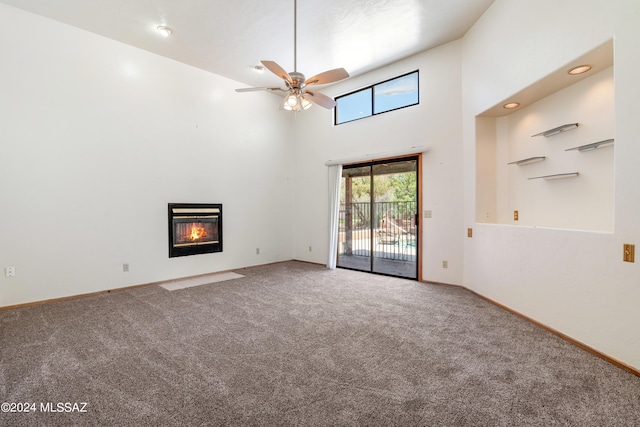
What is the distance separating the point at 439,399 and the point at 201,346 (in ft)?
6.58

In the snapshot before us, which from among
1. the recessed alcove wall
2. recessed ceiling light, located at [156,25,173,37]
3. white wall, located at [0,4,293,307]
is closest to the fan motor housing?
recessed ceiling light, located at [156,25,173,37]

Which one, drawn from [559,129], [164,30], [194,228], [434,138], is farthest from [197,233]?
[559,129]

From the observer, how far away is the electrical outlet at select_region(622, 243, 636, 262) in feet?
7.11

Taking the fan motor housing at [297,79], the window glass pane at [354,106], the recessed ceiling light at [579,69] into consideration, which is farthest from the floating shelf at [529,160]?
the fan motor housing at [297,79]

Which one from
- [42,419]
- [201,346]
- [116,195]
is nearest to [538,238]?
[201,346]

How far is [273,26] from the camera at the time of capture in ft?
→ 13.3

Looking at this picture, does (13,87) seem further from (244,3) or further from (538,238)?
(538,238)

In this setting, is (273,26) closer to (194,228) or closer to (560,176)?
(194,228)

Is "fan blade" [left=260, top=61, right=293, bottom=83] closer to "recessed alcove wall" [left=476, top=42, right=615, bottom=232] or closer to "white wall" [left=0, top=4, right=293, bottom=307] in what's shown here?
"recessed alcove wall" [left=476, top=42, right=615, bottom=232]

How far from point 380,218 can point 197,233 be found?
11.5 ft

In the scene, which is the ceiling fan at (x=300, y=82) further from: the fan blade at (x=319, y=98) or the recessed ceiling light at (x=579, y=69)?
the recessed ceiling light at (x=579, y=69)

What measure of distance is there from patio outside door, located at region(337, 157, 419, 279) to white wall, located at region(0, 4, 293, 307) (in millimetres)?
2223

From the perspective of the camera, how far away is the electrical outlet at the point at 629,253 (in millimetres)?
2166

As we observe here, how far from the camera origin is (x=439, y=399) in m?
1.85
